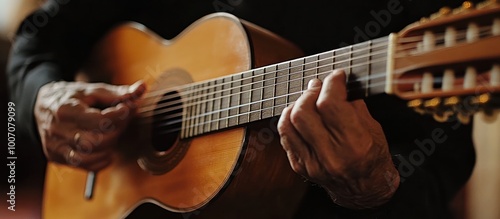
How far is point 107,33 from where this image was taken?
1141mm

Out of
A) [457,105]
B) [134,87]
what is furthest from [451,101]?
[134,87]

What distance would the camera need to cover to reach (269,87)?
0.70 metres

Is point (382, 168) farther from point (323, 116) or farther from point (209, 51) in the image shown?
point (209, 51)

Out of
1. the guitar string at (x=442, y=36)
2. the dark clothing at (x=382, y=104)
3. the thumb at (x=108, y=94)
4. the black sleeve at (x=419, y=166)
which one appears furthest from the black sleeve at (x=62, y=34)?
the guitar string at (x=442, y=36)

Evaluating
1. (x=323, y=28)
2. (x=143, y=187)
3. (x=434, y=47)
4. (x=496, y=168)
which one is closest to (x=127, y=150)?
(x=143, y=187)

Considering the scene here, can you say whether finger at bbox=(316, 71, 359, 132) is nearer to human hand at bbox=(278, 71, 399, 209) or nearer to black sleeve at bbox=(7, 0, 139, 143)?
human hand at bbox=(278, 71, 399, 209)

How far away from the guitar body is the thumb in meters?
0.03

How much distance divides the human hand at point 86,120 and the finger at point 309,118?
0.40m

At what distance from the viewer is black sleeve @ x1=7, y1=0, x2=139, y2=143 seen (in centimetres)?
117

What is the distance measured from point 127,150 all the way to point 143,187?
0.08m

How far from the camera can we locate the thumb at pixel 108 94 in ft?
3.16

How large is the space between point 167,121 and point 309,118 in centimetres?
32

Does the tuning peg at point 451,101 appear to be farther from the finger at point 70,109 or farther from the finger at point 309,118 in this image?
the finger at point 70,109

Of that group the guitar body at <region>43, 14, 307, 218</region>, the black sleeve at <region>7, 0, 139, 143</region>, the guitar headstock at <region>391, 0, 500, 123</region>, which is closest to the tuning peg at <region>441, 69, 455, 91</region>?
the guitar headstock at <region>391, 0, 500, 123</region>
